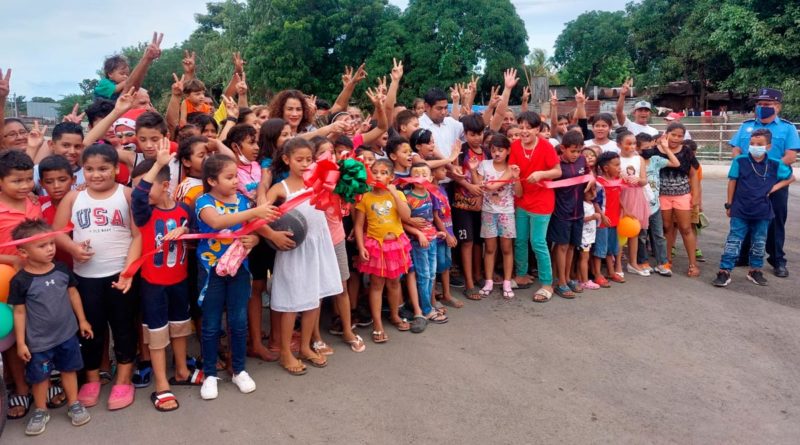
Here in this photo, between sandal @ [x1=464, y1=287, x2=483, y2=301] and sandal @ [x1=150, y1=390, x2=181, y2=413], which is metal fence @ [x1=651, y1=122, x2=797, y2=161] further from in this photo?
sandal @ [x1=150, y1=390, x2=181, y2=413]

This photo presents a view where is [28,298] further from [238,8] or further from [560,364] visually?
[238,8]

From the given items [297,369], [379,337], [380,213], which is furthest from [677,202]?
[297,369]

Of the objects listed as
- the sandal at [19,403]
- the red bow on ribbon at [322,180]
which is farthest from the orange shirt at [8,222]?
the red bow on ribbon at [322,180]

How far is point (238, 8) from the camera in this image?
104 feet

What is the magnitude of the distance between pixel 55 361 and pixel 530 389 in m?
3.10

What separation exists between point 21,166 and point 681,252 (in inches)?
295

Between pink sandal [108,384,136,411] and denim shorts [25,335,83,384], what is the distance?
0.29 metres

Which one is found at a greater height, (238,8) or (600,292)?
(238,8)

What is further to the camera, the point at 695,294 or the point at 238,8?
the point at 238,8

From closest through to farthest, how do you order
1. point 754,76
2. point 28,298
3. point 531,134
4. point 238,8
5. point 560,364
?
1. point 28,298
2. point 560,364
3. point 531,134
4. point 754,76
5. point 238,8

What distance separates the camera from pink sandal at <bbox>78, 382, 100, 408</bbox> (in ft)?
11.9

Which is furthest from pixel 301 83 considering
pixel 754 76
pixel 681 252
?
pixel 681 252

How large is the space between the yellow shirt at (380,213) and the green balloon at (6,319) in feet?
8.24

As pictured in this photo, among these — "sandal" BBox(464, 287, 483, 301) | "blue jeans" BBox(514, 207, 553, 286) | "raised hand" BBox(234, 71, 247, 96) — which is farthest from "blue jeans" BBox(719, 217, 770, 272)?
"raised hand" BBox(234, 71, 247, 96)
